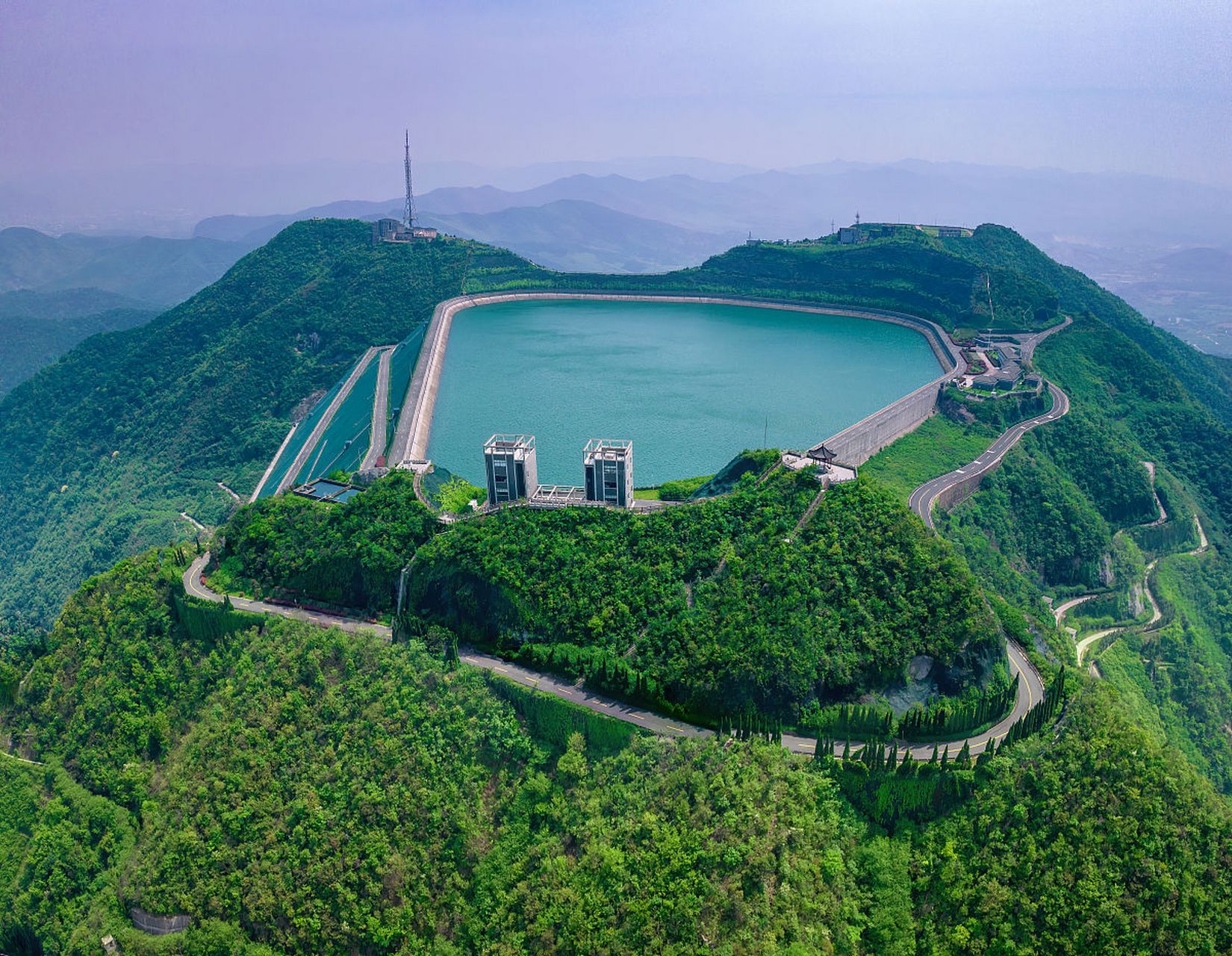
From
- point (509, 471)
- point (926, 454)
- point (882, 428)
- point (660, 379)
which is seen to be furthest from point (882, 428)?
point (509, 471)

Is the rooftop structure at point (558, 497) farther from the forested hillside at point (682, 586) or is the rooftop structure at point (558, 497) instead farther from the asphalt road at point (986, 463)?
the asphalt road at point (986, 463)

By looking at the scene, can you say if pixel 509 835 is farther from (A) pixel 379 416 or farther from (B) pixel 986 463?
(A) pixel 379 416

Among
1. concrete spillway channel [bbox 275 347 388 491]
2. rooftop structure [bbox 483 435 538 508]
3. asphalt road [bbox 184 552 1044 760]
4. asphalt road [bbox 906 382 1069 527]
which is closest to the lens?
asphalt road [bbox 184 552 1044 760]

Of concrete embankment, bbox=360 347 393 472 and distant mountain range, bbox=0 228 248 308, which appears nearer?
concrete embankment, bbox=360 347 393 472

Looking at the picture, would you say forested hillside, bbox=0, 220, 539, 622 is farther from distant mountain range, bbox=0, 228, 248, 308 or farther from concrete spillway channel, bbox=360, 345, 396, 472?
distant mountain range, bbox=0, 228, 248, 308

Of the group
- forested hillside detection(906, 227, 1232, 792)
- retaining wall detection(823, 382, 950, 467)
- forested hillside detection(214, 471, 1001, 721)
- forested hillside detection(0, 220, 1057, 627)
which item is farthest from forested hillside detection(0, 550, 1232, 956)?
forested hillside detection(0, 220, 1057, 627)

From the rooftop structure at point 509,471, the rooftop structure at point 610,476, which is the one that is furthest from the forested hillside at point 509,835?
the rooftop structure at point 610,476
